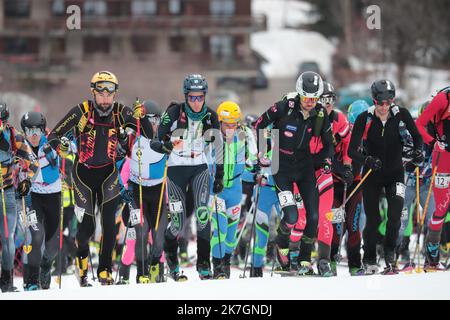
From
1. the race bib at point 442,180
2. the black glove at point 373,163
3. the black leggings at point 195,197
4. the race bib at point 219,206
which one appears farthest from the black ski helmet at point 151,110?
the race bib at point 442,180

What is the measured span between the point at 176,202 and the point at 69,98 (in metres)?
35.8

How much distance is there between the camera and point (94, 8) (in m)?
58.6

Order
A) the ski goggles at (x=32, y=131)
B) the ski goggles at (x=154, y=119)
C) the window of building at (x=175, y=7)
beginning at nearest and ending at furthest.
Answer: the ski goggles at (x=32, y=131), the ski goggles at (x=154, y=119), the window of building at (x=175, y=7)

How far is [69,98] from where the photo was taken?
4694 centimetres

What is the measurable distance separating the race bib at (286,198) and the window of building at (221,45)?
46.5m

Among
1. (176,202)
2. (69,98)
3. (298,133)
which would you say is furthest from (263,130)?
(69,98)

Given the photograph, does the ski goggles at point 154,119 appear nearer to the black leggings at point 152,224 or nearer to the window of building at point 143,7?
the black leggings at point 152,224

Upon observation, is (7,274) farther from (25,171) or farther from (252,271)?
(252,271)

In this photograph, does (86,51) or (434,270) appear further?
(86,51)

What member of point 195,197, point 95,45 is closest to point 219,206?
point 195,197

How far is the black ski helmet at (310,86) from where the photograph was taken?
11.3 m

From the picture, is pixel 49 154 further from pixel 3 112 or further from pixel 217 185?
pixel 217 185

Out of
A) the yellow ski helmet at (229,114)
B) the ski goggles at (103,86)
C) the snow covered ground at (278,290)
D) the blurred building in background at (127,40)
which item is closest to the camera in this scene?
the snow covered ground at (278,290)

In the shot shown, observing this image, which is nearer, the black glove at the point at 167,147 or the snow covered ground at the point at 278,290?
the snow covered ground at the point at 278,290
